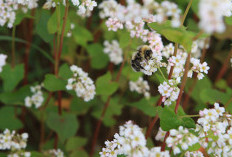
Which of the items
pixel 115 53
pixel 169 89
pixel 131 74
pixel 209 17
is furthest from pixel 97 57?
pixel 209 17

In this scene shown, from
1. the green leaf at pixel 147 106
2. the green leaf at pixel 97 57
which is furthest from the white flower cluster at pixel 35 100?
the green leaf at pixel 147 106

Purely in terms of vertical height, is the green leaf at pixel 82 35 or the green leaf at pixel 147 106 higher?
the green leaf at pixel 82 35

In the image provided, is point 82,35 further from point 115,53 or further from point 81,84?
point 81,84

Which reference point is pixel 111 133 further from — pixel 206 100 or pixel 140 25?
pixel 140 25

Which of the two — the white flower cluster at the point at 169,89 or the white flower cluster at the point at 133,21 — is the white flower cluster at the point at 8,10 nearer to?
the white flower cluster at the point at 133,21

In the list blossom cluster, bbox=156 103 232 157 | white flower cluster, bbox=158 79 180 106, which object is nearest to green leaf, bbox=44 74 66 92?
white flower cluster, bbox=158 79 180 106

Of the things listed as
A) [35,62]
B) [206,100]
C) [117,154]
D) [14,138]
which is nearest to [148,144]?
[117,154]

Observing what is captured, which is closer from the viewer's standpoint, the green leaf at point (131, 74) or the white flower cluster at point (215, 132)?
the white flower cluster at point (215, 132)
